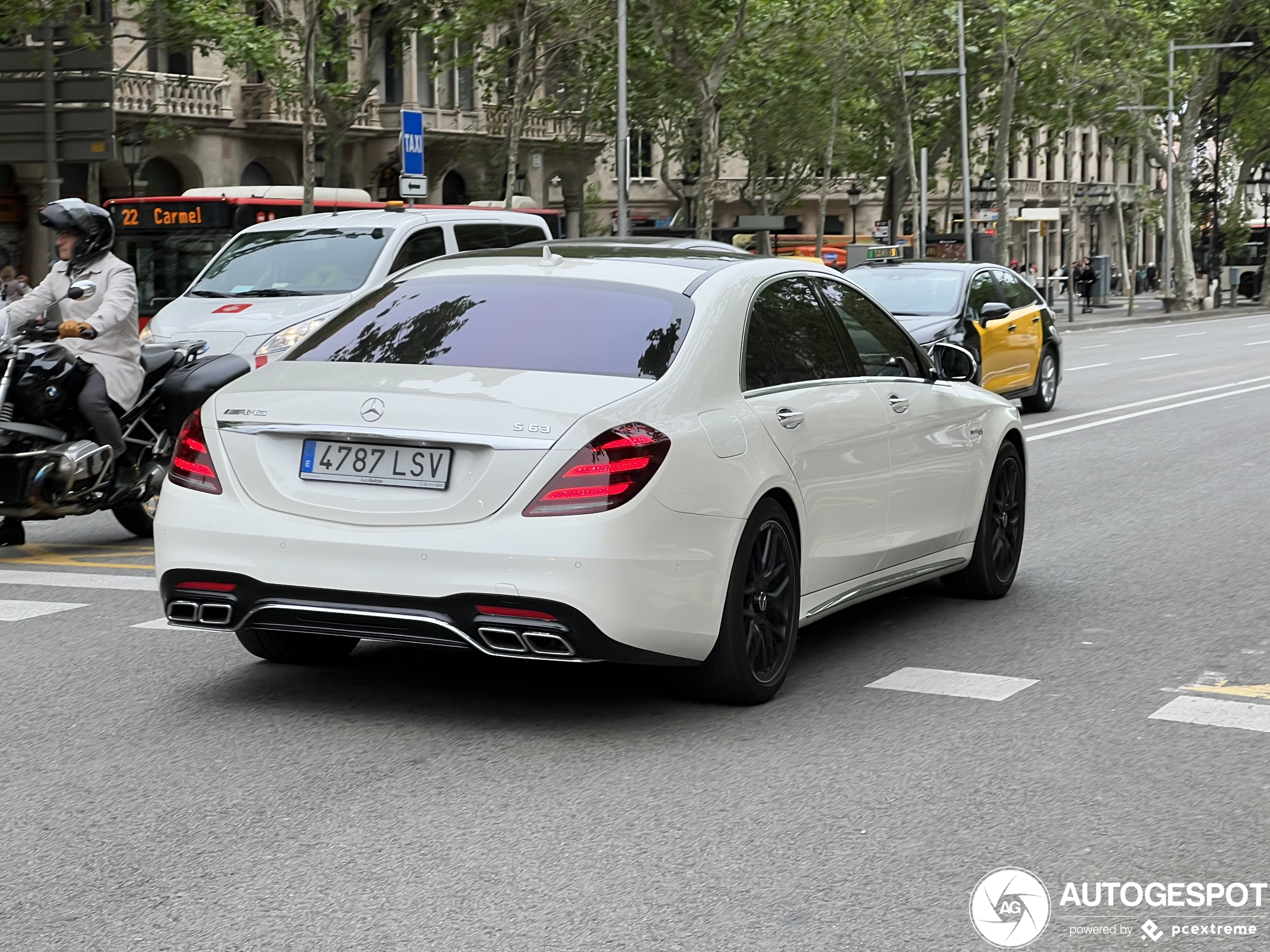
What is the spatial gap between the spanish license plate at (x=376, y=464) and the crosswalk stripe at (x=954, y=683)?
5.88 ft

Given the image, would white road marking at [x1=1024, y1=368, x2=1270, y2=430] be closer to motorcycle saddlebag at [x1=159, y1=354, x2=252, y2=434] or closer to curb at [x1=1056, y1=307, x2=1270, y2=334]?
motorcycle saddlebag at [x1=159, y1=354, x2=252, y2=434]

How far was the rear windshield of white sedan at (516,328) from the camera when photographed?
5938mm

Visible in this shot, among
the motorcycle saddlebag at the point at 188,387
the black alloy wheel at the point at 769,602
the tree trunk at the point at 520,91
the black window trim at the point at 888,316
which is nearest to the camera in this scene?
the black alloy wheel at the point at 769,602

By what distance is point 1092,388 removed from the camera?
22.7m

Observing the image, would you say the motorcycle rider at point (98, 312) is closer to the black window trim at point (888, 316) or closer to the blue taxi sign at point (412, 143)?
the black window trim at point (888, 316)

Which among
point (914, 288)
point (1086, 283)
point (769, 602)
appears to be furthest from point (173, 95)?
point (769, 602)

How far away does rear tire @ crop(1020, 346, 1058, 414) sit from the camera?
1914cm

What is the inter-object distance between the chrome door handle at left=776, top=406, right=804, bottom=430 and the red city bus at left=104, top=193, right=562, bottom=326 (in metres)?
16.7

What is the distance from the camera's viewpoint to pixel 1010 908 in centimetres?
416

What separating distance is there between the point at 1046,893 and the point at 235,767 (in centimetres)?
228

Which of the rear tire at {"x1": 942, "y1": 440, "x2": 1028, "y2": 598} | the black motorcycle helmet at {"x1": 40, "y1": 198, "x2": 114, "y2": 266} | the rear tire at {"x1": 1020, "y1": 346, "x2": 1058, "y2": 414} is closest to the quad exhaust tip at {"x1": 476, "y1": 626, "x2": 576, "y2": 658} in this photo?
the rear tire at {"x1": 942, "y1": 440, "x2": 1028, "y2": 598}

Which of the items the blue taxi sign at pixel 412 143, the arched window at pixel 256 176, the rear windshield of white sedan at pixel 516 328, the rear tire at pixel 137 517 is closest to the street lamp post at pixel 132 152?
the arched window at pixel 256 176

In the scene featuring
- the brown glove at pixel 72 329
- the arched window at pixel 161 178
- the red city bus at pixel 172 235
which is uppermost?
the arched window at pixel 161 178

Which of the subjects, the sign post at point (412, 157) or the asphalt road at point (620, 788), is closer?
the asphalt road at point (620, 788)
